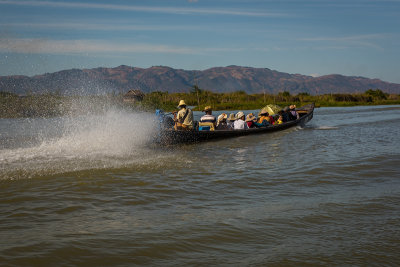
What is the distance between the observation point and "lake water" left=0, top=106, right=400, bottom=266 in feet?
12.8

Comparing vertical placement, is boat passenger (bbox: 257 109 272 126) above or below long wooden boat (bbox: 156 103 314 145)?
above

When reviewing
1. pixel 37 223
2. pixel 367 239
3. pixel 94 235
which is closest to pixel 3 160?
pixel 37 223

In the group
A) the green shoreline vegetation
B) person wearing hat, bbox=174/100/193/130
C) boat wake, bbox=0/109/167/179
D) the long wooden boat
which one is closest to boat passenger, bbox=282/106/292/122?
the long wooden boat

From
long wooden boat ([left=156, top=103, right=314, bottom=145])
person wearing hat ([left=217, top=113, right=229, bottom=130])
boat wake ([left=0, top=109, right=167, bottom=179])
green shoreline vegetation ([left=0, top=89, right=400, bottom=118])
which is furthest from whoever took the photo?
green shoreline vegetation ([left=0, top=89, right=400, bottom=118])

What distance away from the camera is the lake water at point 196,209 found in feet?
12.8

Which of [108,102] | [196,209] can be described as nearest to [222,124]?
[196,209]

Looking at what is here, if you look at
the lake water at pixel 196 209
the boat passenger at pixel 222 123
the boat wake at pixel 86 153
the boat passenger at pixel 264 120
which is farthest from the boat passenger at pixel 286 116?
the lake water at pixel 196 209

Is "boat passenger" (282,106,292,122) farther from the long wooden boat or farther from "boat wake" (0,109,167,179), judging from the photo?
"boat wake" (0,109,167,179)

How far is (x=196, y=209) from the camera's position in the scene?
217 inches

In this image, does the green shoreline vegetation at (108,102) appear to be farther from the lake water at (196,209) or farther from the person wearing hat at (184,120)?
the lake water at (196,209)

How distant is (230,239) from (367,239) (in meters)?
1.61

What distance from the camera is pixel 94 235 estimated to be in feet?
14.2

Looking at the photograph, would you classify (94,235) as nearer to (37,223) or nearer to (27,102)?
(37,223)

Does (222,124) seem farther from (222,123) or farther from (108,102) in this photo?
(108,102)
